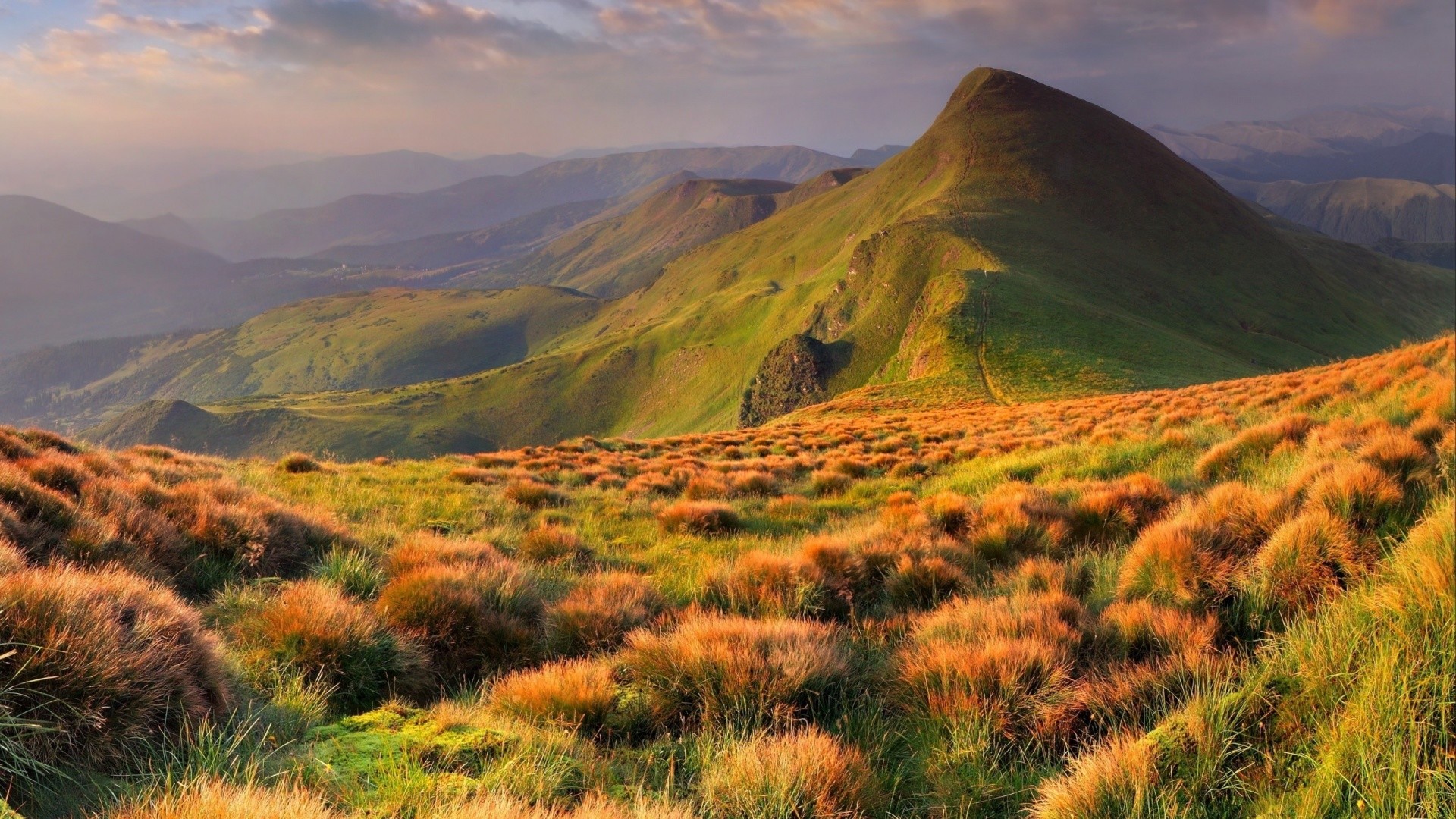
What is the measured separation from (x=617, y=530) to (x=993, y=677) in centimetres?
652

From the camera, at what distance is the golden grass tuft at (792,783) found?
2.87 m

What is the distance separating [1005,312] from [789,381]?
4285 centimetres

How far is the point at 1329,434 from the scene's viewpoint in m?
7.41

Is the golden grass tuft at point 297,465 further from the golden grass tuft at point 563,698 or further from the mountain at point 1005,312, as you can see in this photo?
the mountain at point 1005,312

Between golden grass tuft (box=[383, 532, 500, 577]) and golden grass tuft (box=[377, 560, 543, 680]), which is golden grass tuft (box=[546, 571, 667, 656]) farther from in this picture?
golden grass tuft (box=[383, 532, 500, 577])

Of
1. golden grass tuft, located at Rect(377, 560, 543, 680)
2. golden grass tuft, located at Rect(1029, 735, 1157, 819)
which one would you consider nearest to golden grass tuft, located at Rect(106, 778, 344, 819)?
golden grass tuft, located at Rect(377, 560, 543, 680)

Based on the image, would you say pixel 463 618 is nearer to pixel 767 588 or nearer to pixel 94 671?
pixel 94 671

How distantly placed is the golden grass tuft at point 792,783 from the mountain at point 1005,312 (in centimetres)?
5447

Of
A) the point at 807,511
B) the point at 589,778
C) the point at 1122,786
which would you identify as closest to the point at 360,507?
the point at 807,511

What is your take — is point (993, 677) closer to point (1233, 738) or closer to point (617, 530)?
point (1233, 738)

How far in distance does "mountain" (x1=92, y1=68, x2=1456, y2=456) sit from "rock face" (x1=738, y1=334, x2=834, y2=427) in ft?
1.48

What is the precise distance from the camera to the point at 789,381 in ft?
378

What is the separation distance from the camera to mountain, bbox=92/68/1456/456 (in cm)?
7375

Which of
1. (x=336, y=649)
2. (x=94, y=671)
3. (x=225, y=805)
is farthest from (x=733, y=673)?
(x=94, y=671)
